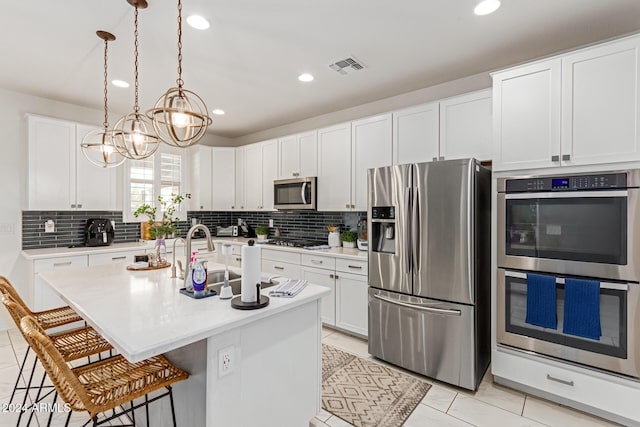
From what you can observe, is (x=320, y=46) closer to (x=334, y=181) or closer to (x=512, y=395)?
(x=334, y=181)

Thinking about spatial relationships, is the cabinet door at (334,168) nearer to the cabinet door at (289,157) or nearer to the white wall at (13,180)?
the cabinet door at (289,157)

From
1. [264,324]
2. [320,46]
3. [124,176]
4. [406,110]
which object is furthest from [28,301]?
[406,110]

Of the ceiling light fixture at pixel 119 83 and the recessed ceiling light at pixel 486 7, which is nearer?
the recessed ceiling light at pixel 486 7

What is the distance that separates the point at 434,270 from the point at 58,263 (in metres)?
3.96

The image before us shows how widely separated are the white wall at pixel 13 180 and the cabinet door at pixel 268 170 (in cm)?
279

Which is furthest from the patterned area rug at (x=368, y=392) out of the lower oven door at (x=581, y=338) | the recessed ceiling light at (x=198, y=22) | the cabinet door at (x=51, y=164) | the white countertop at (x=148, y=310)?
the cabinet door at (x=51, y=164)

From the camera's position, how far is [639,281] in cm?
194

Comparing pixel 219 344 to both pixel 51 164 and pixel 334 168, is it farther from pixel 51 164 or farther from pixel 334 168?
pixel 51 164

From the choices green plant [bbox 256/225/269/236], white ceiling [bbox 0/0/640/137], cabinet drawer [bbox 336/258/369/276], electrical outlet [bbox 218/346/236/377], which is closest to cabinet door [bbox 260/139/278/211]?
green plant [bbox 256/225/269/236]

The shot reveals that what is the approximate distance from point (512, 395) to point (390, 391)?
0.90 m

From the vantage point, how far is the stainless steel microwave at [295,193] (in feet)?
13.5

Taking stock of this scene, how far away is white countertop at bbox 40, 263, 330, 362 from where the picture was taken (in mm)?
1268

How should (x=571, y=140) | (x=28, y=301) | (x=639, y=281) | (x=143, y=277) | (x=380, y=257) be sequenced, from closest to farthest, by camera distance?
(x=639, y=281), (x=571, y=140), (x=143, y=277), (x=380, y=257), (x=28, y=301)

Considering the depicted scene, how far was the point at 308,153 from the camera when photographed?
4234 millimetres
